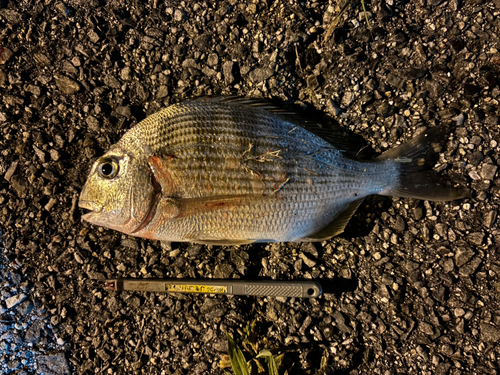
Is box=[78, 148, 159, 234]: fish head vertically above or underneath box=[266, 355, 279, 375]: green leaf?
above

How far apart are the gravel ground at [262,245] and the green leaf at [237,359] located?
238 millimetres

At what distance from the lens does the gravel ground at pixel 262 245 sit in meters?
2.34

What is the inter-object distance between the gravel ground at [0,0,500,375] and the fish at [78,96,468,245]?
0.70 feet

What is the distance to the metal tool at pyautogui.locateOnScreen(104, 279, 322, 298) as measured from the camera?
7.41 feet

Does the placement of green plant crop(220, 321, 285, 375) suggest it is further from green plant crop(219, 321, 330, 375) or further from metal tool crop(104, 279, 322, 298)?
metal tool crop(104, 279, 322, 298)

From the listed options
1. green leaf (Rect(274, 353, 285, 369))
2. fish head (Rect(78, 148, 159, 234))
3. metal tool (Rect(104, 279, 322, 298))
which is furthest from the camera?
metal tool (Rect(104, 279, 322, 298))

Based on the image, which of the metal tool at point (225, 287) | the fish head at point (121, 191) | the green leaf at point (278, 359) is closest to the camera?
the fish head at point (121, 191)

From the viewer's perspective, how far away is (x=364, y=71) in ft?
8.14

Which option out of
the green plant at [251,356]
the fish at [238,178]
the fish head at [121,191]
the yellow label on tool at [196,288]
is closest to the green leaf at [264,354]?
the green plant at [251,356]

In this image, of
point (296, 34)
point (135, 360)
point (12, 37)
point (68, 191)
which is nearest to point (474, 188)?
point (296, 34)

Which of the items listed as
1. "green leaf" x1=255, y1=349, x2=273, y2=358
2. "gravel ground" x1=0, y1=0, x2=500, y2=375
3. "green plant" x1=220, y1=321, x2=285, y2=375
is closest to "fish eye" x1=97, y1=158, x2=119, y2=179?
"gravel ground" x1=0, y1=0, x2=500, y2=375

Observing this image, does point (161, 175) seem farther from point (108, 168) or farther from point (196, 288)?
point (196, 288)

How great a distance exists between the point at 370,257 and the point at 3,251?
3019mm

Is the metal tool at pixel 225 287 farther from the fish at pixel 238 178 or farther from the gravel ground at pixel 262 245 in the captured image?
the fish at pixel 238 178
